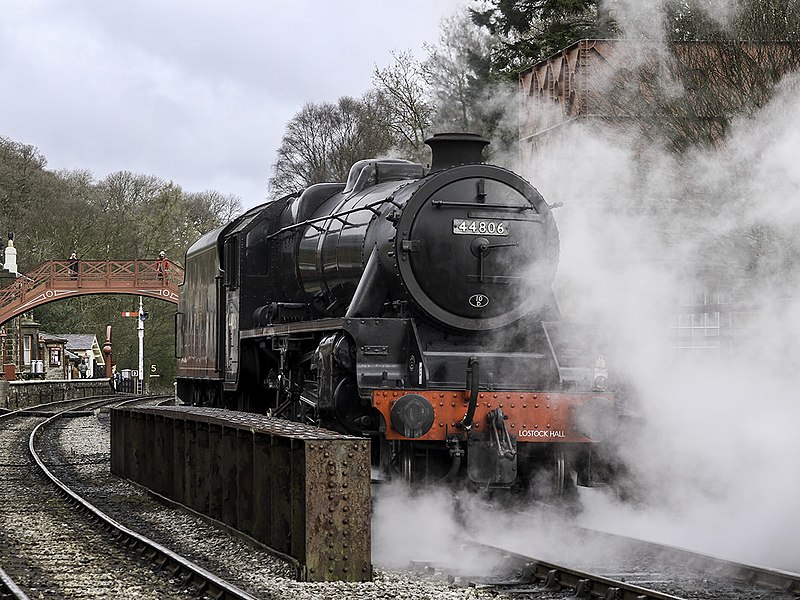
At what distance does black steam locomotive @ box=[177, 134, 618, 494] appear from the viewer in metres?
9.34

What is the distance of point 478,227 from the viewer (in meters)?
10.0

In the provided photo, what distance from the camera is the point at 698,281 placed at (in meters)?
12.3

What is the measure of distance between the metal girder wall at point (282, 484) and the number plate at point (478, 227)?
6.79 feet

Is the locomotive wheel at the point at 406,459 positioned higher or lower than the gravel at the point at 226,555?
higher

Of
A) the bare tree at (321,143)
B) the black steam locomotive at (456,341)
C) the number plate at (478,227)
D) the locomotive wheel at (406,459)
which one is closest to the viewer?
the black steam locomotive at (456,341)

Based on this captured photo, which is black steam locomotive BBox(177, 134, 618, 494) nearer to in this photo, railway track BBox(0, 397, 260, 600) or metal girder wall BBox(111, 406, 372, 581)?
metal girder wall BBox(111, 406, 372, 581)

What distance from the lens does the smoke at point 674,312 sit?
10125mm

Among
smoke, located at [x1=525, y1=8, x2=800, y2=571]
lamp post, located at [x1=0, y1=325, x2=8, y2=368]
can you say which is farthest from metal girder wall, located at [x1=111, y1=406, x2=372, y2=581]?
lamp post, located at [x1=0, y1=325, x2=8, y2=368]

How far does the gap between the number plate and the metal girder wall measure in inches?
81.5

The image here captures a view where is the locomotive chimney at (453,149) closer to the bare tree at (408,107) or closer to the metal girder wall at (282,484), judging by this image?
the metal girder wall at (282,484)

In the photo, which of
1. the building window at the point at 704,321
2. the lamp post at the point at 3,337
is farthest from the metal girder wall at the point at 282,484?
the lamp post at the point at 3,337

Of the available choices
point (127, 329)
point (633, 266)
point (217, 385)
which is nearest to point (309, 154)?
point (127, 329)

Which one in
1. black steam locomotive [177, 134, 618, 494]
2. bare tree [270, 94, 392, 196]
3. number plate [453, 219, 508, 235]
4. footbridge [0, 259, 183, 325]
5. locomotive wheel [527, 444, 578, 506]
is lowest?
locomotive wheel [527, 444, 578, 506]

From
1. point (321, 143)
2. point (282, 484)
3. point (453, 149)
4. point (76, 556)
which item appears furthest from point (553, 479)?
point (321, 143)
